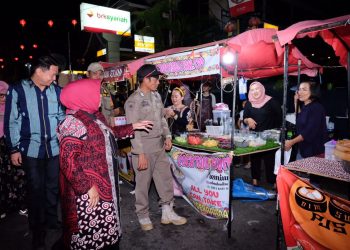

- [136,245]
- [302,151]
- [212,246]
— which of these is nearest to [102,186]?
[136,245]

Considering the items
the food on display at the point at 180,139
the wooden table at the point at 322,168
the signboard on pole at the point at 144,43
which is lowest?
the wooden table at the point at 322,168

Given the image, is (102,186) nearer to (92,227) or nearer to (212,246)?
(92,227)

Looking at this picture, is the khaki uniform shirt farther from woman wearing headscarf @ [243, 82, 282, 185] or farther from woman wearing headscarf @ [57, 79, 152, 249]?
woman wearing headscarf @ [243, 82, 282, 185]

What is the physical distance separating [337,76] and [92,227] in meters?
15.6

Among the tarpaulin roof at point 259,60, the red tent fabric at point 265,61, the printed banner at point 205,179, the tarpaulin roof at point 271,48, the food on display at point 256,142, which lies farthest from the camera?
the red tent fabric at point 265,61

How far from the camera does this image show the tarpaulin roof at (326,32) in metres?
2.60

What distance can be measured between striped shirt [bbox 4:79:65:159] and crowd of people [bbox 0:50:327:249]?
0.01 m

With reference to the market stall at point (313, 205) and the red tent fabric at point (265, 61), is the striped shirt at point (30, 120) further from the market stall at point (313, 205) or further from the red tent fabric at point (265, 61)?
the red tent fabric at point (265, 61)

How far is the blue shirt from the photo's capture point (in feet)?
13.8

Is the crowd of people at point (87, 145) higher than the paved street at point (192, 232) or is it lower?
higher

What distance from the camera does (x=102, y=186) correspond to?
2.32 metres

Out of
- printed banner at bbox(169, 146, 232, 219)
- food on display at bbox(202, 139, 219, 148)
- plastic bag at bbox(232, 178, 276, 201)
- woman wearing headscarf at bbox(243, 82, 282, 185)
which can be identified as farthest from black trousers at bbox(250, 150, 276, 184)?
printed banner at bbox(169, 146, 232, 219)

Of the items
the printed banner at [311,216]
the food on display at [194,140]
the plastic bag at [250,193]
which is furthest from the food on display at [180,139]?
the printed banner at [311,216]

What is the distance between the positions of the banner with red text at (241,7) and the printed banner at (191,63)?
9124 mm
